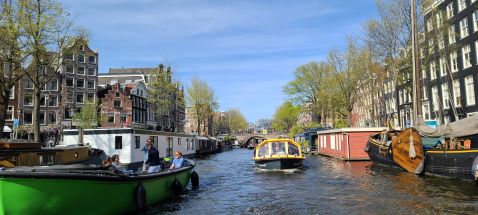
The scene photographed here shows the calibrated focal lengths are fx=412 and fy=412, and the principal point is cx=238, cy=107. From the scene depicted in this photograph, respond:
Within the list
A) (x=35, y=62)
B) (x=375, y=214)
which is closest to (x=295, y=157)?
(x=375, y=214)

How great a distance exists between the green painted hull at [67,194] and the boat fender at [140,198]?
0.32 feet

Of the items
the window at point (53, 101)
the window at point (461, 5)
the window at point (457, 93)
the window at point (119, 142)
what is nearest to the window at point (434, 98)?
the window at point (457, 93)

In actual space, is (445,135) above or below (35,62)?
below

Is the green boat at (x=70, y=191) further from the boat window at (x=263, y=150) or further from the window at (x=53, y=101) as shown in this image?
the window at (x=53, y=101)

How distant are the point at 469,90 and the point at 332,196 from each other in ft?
101

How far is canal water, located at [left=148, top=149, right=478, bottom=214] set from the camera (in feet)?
45.5

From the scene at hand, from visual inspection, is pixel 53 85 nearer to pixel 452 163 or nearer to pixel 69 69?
pixel 69 69

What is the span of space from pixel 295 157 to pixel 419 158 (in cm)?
803

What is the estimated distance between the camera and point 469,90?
4031 cm

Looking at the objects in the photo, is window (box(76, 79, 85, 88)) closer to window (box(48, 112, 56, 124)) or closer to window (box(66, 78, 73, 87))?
window (box(66, 78, 73, 87))

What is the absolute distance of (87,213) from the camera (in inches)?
432

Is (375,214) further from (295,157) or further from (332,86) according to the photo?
→ (332,86)

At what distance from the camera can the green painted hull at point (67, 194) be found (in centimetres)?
981

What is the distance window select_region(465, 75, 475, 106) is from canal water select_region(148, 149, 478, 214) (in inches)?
833
